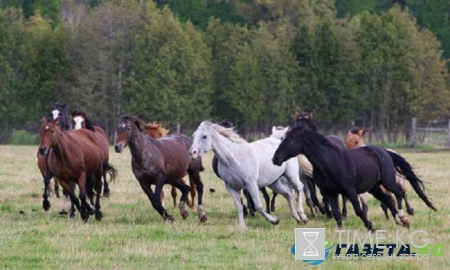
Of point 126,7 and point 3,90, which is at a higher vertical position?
point 126,7

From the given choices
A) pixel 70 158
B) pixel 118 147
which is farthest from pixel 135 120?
pixel 70 158

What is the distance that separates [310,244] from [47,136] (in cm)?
458

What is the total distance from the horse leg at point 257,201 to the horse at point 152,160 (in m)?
1.08

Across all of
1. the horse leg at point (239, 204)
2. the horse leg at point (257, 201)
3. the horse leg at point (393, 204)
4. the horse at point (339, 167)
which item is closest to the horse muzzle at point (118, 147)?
the horse leg at point (239, 204)

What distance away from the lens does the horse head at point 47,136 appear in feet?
46.3

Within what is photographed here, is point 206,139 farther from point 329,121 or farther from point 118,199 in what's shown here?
point 329,121

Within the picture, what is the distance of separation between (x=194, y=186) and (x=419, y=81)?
36649 millimetres

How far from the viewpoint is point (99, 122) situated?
53750mm

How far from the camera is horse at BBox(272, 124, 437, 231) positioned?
1352 cm

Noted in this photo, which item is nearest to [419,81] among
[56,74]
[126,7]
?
[126,7]

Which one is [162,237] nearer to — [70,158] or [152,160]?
[152,160]

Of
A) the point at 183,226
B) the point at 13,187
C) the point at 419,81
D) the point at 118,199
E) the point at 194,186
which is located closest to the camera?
the point at 183,226

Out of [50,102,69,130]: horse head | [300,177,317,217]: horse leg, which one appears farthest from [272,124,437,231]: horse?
[50,102,69,130]: horse head

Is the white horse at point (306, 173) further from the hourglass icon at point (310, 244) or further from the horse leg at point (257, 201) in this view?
the hourglass icon at point (310, 244)
